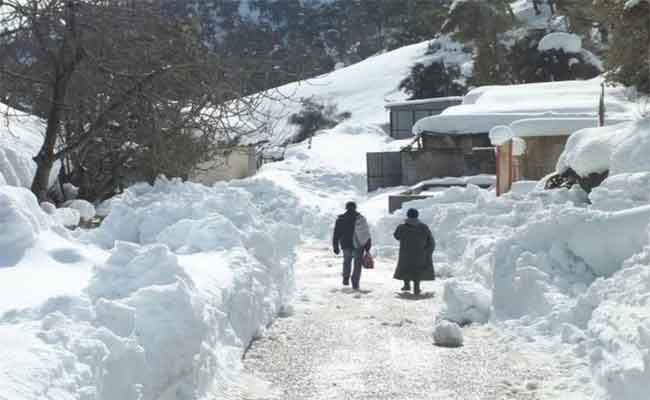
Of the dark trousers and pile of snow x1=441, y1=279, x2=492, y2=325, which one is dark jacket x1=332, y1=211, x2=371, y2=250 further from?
pile of snow x1=441, y1=279, x2=492, y2=325

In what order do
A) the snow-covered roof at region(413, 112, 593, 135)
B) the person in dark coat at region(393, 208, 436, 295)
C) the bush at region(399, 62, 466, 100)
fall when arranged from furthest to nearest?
the bush at region(399, 62, 466, 100) → the snow-covered roof at region(413, 112, 593, 135) → the person in dark coat at region(393, 208, 436, 295)

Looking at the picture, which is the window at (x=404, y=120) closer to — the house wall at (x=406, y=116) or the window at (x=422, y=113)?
the house wall at (x=406, y=116)

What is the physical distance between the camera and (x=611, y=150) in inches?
485

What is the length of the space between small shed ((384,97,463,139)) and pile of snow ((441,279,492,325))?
1610 inches

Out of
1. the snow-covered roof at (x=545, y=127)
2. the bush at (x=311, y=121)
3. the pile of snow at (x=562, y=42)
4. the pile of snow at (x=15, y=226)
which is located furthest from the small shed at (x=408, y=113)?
the pile of snow at (x=15, y=226)

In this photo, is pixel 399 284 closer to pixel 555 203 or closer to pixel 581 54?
pixel 555 203

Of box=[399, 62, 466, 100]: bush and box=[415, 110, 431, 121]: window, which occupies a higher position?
box=[399, 62, 466, 100]: bush

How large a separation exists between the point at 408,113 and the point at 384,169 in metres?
20.1

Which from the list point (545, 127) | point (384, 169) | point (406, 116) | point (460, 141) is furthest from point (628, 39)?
point (406, 116)

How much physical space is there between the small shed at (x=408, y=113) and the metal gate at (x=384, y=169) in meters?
18.2

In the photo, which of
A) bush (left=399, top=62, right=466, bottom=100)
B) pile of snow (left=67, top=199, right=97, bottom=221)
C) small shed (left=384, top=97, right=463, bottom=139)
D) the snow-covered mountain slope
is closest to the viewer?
pile of snow (left=67, top=199, right=97, bottom=221)

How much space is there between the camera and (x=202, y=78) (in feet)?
26.7

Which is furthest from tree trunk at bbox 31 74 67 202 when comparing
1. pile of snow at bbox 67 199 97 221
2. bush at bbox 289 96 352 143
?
bush at bbox 289 96 352 143

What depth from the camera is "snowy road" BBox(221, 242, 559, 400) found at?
7.08 m
